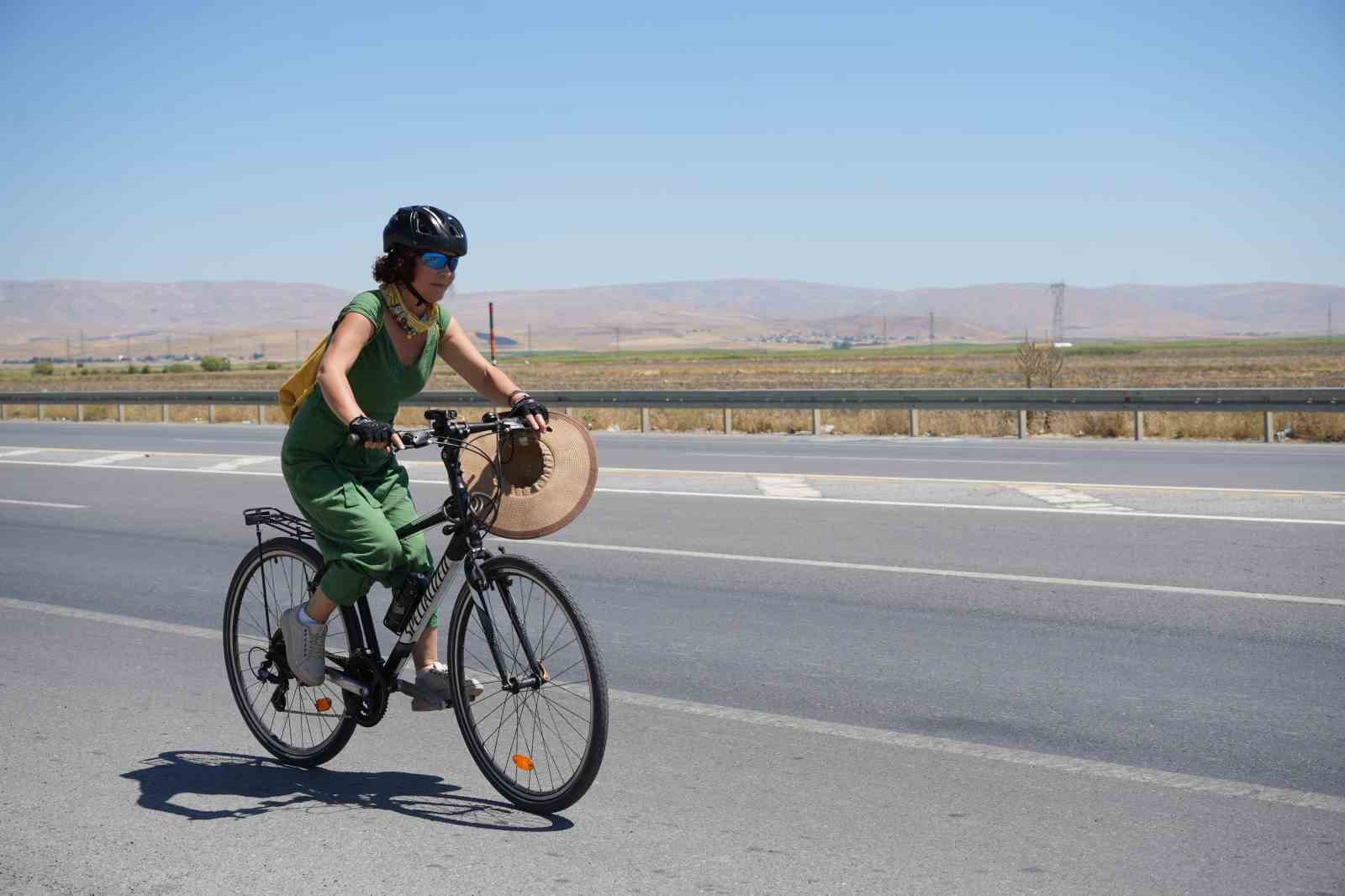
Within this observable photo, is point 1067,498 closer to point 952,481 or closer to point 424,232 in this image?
point 952,481

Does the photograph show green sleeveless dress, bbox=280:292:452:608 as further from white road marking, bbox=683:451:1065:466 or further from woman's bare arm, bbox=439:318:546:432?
white road marking, bbox=683:451:1065:466

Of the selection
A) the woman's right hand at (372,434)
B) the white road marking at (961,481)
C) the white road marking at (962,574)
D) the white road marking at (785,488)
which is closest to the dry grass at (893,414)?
the white road marking at (961,481)

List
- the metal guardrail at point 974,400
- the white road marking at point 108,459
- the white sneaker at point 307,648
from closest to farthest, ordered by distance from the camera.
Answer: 1. the white sneaker at point 307,648
2. the white road marking at point 108,459
3. the metal guardrail at point 974,400

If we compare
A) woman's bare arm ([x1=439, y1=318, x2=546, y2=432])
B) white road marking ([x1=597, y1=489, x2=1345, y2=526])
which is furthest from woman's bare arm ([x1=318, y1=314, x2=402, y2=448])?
white road marking ([x1=597, y1=489, x2=1345, y2=526])

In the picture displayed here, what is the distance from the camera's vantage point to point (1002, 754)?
562 centimetres

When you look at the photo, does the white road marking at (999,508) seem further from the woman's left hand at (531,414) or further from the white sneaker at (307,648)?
the woman's left hand at (531,414)

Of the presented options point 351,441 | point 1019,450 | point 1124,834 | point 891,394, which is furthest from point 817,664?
point 891,394

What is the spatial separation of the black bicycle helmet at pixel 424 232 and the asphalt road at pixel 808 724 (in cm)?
191

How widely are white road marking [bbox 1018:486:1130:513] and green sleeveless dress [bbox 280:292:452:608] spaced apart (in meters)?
8.74

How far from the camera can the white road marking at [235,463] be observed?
18984mm

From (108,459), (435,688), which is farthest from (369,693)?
(108,459)

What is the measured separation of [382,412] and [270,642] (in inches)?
44.6

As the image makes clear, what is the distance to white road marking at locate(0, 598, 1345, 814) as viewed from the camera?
5.07m

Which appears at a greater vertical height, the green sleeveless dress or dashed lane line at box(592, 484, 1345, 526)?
the green sleeveless dress
